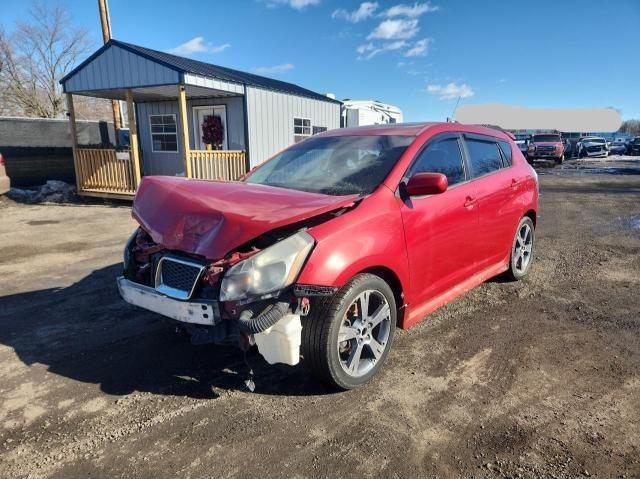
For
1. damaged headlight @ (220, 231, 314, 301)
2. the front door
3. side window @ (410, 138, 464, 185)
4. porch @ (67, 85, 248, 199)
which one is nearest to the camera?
damaged headlight @ (220, 231, 314, 301)

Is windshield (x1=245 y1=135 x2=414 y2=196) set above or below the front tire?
above

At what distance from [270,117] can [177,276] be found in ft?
38.8

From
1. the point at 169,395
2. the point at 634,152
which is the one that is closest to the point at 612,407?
the point at 169,395

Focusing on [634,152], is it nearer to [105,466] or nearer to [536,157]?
[536,157]

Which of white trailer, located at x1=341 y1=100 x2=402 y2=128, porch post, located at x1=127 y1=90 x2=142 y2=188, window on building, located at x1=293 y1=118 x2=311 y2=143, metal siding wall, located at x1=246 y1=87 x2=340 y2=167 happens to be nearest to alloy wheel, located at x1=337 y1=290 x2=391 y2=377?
porch post, located at x1=127 y1=90 x2=142 y2=188

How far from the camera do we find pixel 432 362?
130 inches

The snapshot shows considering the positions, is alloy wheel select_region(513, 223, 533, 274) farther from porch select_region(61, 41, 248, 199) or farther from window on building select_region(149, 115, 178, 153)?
window on building select_region(149, 115, 178, 153)

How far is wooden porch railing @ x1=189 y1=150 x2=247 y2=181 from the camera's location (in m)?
11.8

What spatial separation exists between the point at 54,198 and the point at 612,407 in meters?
13.4

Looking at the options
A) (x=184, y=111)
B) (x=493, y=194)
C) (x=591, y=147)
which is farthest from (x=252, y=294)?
(x=591, y=147)

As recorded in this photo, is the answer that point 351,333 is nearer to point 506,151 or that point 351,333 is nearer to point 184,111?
point 506,151

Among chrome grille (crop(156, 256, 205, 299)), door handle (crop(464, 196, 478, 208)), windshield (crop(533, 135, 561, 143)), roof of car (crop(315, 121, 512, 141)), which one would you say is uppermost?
windshield (crop(533, 135, 561, 143))

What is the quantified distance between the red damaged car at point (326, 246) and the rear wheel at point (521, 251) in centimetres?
85

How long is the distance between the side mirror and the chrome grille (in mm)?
1539
